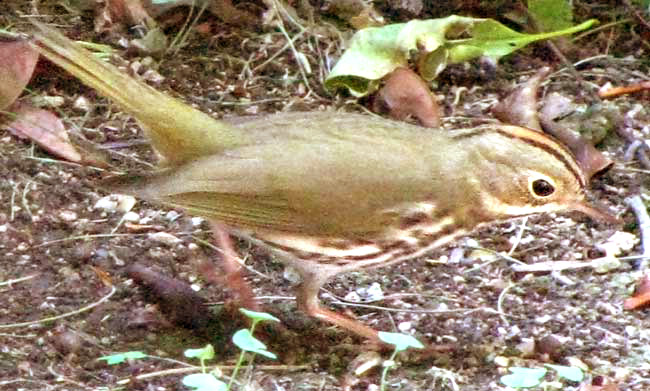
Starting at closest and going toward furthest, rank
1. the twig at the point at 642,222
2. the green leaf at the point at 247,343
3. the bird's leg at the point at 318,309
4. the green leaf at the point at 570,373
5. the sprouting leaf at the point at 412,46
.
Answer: the green leaf at the point at 247,343 → the green leaf at the point at 570,373 → the bird's leg at the point at 318,309 → the twig at the point at 642,222 → the sprouting leaf at the point at 412,46

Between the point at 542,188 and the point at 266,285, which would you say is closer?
the point at 542,188

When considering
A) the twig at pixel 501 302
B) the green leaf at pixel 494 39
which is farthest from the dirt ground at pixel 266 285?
the green leaf at pixel 494 39

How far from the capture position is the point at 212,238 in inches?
160

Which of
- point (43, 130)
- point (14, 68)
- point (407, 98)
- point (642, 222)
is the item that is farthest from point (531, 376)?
point (14, 68)

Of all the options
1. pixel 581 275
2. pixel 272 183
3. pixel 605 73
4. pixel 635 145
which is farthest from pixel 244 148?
pixel 605 73

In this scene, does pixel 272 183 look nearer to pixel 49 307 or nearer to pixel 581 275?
pixel 49 307

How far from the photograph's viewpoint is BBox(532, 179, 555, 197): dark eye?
353cm

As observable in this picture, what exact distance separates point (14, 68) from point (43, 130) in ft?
0.80

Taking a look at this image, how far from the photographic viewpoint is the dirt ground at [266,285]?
351cm

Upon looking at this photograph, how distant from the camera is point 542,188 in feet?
11.6

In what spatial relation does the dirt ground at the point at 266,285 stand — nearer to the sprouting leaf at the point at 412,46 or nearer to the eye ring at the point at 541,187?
the sprouting leaf at the point at 412,46

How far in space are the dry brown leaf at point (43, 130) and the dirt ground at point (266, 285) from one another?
0.04 m

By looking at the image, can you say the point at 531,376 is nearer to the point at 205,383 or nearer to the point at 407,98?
the point at 205,383

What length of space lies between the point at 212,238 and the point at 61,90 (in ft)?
3.08
